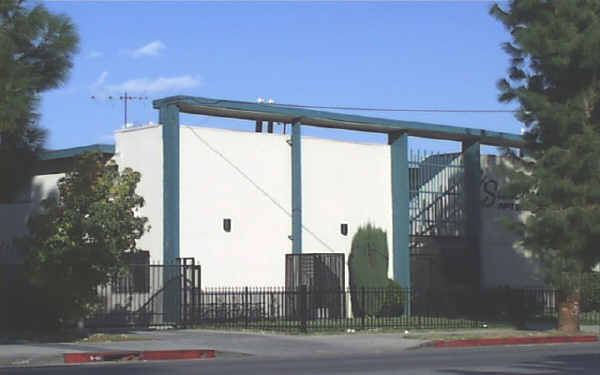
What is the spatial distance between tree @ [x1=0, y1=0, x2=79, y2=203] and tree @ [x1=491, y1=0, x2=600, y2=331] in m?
15.7

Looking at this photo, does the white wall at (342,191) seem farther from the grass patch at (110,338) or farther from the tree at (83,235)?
the tree at (83,235)

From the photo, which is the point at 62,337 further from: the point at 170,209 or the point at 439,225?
the point at 439,225

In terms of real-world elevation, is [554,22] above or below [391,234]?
above

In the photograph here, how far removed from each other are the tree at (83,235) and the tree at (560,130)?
11.8 m

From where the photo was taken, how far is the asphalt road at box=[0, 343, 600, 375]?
1867 centimetres

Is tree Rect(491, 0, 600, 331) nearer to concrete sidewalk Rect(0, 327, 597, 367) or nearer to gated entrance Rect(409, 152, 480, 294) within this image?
concrete sidewalk Rect(0, 327, 597, 367)

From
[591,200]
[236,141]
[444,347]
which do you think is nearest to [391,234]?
[236,141]

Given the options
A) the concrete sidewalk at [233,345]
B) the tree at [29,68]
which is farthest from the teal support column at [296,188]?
the tree at [29,68]

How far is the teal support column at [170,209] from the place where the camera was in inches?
1344

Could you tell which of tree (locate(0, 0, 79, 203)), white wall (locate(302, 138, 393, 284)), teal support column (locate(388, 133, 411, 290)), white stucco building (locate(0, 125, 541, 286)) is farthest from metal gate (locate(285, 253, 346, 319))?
tree (locate(0, 0, 79, 203))

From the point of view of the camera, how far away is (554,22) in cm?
3108

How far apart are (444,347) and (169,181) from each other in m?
11.6

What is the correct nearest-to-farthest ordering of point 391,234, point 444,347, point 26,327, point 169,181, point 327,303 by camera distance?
1. point 444,347
2. point 26,327
3. point 169,181
4. point 327,303
5. point 391,234

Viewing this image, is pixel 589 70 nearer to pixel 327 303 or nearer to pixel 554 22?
pixel 554 22
